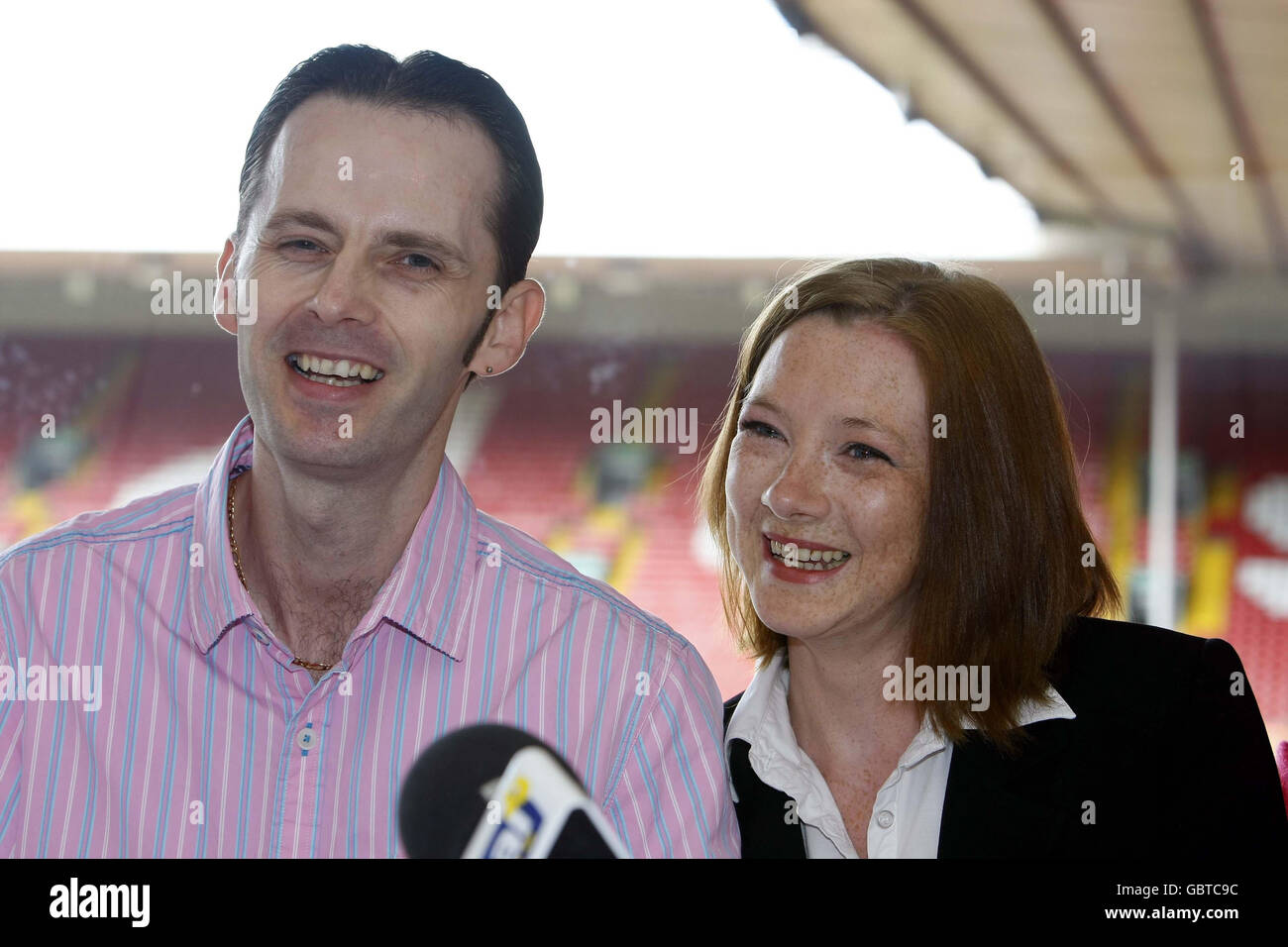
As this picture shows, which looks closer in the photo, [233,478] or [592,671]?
[592,671]

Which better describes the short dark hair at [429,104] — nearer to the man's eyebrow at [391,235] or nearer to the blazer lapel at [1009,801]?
the man's eyebrow at [391,235]

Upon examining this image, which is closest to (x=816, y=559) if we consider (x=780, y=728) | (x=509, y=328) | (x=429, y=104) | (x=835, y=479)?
(x=835, y=479)

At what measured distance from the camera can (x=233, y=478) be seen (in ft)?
4.22

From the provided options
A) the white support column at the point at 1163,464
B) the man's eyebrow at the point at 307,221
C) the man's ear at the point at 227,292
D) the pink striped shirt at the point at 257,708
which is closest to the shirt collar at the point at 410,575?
the pink striped shirt at the point at 257,708

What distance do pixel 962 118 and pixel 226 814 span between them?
83.9 inches

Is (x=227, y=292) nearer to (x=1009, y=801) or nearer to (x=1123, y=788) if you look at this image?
(x=1009, y=801)

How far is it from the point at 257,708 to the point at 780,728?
56 cm

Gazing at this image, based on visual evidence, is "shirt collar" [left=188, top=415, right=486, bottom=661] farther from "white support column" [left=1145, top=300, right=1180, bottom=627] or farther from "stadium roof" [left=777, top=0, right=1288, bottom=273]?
"white support column" [left=1145, top=300, right=1180, bottom=627]

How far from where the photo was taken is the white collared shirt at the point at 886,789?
124 cm

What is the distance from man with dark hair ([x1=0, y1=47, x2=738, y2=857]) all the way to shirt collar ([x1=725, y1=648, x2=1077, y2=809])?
0.08 m

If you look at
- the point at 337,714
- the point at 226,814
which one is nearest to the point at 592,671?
the point at 337,714

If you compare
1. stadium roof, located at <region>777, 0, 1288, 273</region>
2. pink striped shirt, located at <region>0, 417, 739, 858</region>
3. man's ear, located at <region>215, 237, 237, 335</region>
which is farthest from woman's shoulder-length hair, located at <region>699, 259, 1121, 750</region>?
stadium roof, located at <region>777, 0, 1288, 273</region>
